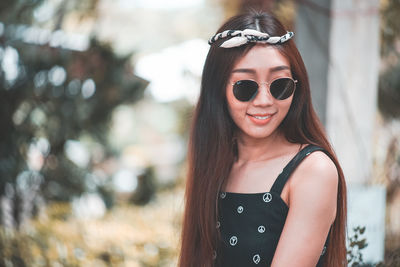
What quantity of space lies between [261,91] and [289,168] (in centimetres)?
29

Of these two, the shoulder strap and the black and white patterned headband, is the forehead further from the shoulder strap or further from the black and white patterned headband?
the shoulder strap

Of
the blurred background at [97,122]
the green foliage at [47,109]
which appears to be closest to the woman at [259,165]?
the blurred background at [97,122]

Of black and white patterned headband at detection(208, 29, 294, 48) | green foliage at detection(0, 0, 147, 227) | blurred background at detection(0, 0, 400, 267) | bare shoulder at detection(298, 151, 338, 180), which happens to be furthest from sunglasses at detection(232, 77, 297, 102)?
green foliage at detection(0, 0, 147, 227)

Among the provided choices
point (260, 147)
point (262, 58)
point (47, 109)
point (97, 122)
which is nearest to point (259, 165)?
point (260, 147)

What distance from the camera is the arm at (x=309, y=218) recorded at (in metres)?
1.49

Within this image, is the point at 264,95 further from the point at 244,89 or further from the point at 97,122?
the point at 97,122

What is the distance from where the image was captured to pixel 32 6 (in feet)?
15.6

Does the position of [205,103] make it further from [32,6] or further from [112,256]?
[32,6]

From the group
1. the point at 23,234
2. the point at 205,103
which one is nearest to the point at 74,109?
the point at 23,234

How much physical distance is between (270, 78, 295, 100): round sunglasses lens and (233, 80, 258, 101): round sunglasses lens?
2.5 inches

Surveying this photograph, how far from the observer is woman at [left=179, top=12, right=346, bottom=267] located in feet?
4.97

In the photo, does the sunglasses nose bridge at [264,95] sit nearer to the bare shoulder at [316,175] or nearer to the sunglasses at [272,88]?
the sunglasses at [272,88]

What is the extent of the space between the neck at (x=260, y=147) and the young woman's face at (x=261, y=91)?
76 millimetres

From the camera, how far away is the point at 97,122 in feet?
18.9
